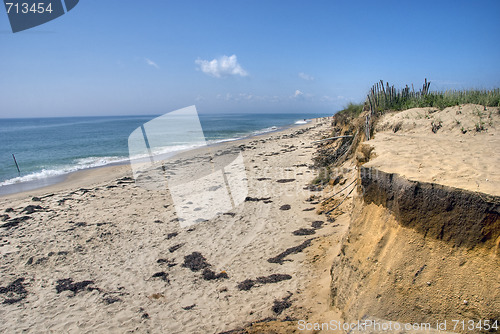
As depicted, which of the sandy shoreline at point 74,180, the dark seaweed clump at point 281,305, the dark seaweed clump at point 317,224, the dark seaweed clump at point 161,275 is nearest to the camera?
the dark seaweed clump at point 281,305

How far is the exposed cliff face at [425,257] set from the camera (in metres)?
2.38

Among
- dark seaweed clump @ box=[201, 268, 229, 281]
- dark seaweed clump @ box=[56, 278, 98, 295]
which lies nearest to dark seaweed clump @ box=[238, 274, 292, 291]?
dark seaweed clump @ box=[201, 268, 229, 281]

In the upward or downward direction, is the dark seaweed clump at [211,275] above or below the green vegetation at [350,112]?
below

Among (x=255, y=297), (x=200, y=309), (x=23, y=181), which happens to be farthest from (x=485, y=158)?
(x=23, y=181)

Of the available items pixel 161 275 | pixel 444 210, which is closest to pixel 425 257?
pixel 444 210

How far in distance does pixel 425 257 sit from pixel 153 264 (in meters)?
5.49

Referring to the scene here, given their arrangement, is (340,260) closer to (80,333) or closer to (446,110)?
(80,333)

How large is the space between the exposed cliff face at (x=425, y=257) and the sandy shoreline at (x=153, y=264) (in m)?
1.57

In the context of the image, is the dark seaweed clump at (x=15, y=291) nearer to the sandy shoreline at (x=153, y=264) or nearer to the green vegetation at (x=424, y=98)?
the sandy shoreline at (x=153, y=264)

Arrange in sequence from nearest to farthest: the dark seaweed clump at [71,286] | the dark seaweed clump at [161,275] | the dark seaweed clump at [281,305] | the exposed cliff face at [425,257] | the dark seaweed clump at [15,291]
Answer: the exposed cliff face at [425,257], the dark seaweed clump at [281,305], the dark seaweed clump at [15,291], the dark seaweed clump at [71,286], the dark seaweed clump at [161,275]

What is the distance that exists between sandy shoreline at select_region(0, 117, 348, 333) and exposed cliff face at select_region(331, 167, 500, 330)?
5.14ft

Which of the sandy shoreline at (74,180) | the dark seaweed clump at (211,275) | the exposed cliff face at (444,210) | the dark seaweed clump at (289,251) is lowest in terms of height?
the dark seaweed clump at (211,275)

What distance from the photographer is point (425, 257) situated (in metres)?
2.74

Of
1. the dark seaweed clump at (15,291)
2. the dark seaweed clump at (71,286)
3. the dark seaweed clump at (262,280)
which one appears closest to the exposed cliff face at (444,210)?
the dark seaweed clump at (262,280)
